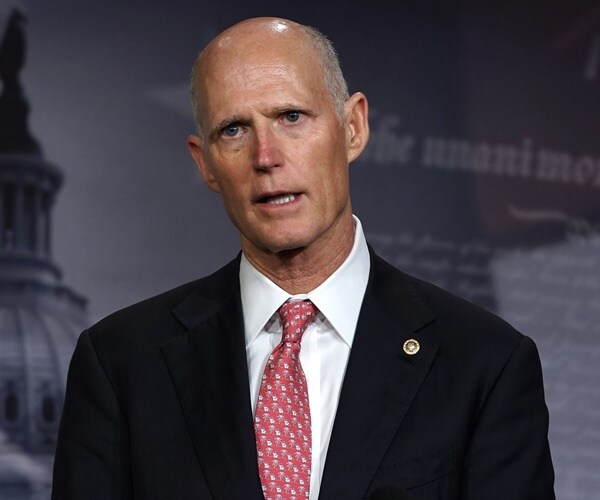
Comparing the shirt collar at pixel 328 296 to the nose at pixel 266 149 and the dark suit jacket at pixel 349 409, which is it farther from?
the nose at pixel 266 149

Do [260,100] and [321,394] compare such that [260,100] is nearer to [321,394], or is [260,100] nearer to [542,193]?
[321,394]

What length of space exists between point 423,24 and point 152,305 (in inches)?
65.4

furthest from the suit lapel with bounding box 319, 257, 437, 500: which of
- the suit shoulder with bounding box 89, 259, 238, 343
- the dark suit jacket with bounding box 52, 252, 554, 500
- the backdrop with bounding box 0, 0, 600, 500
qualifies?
the backdrop with bounding box 0, 0, 600, 500

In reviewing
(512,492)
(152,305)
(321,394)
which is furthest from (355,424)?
(152,305)

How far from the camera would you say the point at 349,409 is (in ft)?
5.51

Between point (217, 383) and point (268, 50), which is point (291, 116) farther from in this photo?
point (217, 383)

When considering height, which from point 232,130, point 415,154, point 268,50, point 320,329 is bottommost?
point 320,329

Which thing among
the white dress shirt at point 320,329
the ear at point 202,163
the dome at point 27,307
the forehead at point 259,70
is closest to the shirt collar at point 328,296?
the white dress shirt at point 320,329

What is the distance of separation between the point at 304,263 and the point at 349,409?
0.23 m

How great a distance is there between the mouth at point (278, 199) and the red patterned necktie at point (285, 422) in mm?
164

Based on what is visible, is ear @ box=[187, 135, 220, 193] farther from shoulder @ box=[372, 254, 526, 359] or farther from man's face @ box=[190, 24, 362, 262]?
shoulder @ box=[372, 254, 526, 359]

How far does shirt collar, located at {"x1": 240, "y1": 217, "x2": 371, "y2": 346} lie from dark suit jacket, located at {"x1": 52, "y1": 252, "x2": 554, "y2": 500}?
18 millimetres

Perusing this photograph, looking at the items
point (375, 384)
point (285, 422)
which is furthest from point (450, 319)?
point (285, 422)

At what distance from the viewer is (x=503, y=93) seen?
3303mm
